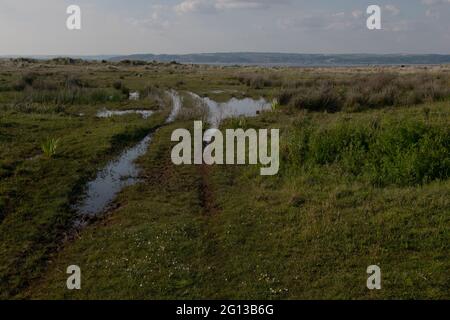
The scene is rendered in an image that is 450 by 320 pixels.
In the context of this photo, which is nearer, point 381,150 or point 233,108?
point 381,150

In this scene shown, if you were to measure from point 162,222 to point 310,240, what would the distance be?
11.2ft

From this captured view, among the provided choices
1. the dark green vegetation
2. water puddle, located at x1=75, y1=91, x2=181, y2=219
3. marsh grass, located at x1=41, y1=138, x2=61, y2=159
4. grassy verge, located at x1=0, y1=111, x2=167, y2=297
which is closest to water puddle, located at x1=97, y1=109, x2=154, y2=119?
grassy verge, located at x1=0, y1=111, x2=167, y2=297

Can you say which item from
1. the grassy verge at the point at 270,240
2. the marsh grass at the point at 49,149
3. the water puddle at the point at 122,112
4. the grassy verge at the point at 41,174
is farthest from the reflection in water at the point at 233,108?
the grassy verge at the point at 270,240

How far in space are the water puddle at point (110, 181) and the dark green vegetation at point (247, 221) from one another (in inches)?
14.9

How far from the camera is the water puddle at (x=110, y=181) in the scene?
11.4 metres

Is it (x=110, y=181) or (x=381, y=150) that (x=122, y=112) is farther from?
(x=381, y=150)

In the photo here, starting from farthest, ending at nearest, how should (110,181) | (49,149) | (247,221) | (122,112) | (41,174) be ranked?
(122,112)
(49,149)
(110,181)
(41,174)
(247,221)

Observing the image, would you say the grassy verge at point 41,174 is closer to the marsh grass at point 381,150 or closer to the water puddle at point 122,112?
the water puddle at point 122,112

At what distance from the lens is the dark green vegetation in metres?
7.40

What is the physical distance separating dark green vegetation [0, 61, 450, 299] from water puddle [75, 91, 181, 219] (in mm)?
379

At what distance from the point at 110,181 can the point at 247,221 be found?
542 centimetres

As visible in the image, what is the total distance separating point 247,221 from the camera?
997 centimetres

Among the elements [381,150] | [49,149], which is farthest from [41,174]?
[381,150]
